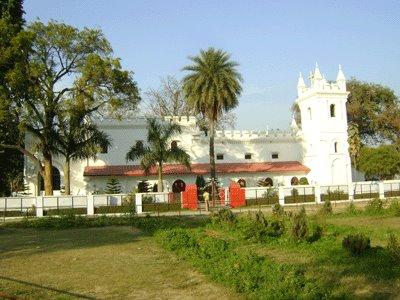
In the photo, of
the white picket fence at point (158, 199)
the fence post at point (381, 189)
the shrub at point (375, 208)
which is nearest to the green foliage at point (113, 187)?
the white picket fence at point (158, 199)

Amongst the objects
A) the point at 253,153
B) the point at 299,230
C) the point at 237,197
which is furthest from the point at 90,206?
the point at 253,153

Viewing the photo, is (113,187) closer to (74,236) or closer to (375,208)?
(74,236)

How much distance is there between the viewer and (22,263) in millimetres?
13461

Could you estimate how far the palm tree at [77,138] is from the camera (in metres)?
35.5

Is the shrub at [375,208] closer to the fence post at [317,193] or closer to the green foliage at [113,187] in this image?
the fence post at [317,193]

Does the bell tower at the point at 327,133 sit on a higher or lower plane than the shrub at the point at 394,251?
higher

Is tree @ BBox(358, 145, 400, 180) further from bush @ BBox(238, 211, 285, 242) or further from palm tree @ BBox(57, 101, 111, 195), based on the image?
bush @ BBox(238, 211, 285, 242)

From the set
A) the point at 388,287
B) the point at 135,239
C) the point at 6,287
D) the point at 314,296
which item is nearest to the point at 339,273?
the point at 388,287

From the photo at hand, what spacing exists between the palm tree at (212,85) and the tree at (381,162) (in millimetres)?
17482

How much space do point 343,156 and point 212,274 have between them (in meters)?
40.4

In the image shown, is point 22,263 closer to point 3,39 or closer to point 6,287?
point 6,287

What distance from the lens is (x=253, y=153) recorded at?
167ft

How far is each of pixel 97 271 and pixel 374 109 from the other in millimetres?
54297

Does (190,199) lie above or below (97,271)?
above
